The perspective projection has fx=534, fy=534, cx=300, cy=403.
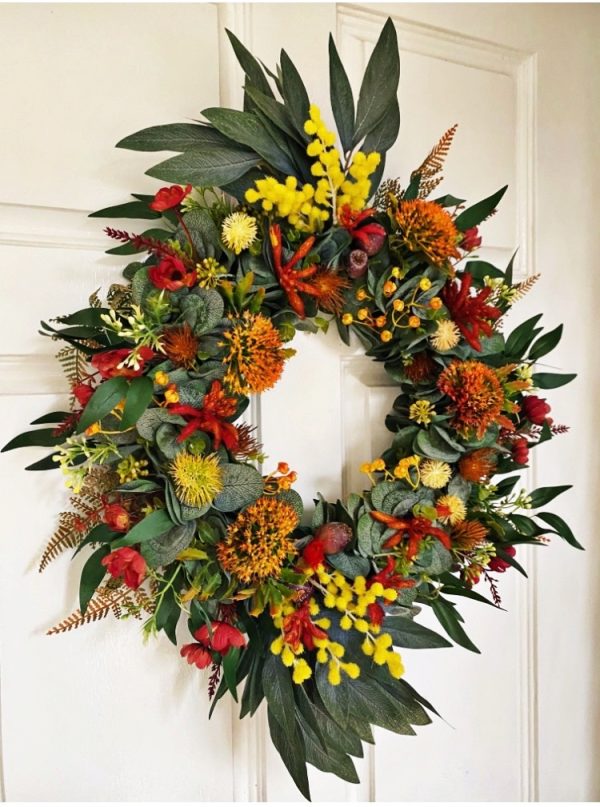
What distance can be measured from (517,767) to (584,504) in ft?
1.62

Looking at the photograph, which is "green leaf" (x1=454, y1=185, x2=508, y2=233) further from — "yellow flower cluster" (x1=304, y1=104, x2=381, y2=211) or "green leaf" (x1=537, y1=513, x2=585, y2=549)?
"green leaf" (x1=537, y1=513, x2=585, y2=549)

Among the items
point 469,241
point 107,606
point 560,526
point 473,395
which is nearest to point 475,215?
point 469,241

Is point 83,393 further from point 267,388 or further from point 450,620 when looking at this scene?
point 450,620

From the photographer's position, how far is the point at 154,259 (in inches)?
26.0

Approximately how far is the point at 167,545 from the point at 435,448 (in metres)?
0.36

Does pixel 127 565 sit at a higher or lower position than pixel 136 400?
lower

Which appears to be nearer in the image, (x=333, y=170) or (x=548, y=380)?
(x=333, y=170)

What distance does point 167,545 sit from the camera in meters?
0.60

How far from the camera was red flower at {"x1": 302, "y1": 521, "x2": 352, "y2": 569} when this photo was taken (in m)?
0.66

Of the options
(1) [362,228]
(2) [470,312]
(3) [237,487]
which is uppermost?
(1) [362,228]

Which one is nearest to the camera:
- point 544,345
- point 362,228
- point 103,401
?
point 103,401

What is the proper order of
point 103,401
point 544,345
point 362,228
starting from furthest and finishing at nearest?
point 544,345, point 362,228, point 103,401

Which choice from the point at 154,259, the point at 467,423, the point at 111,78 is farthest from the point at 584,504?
the point at 111,78

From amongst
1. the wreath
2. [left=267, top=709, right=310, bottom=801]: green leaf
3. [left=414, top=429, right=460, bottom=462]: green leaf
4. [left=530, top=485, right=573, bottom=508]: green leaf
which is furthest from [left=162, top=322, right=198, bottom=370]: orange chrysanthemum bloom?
[left=530, top=485, right=573, bottom=508]: green leaf
